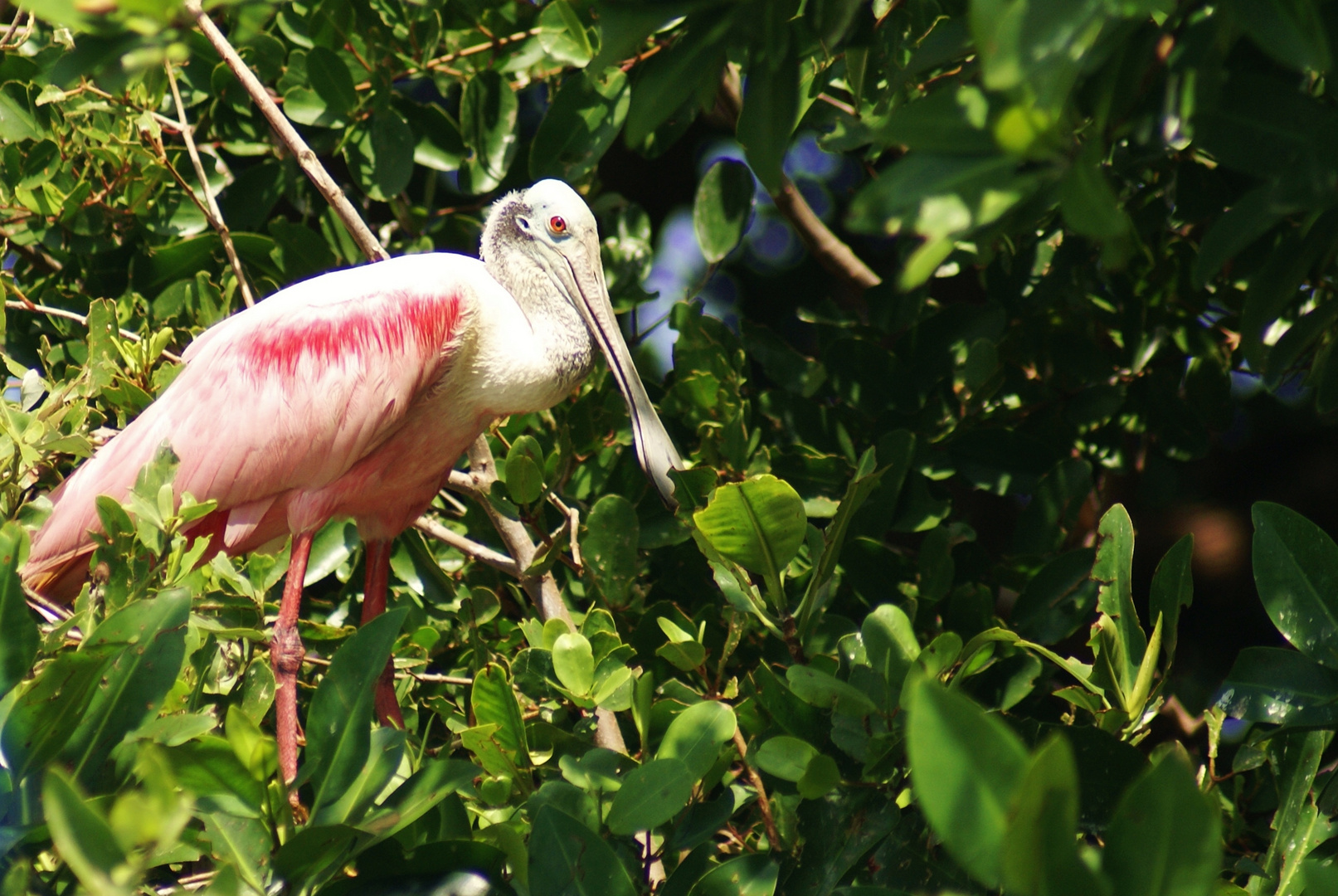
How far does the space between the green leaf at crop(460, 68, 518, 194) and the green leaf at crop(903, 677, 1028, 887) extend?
3.00 meters

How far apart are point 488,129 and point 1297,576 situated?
8.65 ft

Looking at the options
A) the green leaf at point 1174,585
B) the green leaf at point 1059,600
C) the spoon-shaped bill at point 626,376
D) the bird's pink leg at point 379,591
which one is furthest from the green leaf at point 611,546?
the green leaf at point 1174,585

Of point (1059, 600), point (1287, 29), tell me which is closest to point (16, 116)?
point (1059, 600)

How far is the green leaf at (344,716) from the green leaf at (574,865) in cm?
29

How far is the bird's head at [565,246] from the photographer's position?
12.8 ft

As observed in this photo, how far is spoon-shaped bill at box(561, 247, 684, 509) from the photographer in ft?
11.1

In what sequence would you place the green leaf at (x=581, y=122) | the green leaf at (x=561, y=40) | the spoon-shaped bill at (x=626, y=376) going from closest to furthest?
the spoon-shaped bill at (x=626, y=376) → the green leaf at (x=561, y=40) → the green leaf at (x=581, y=122)

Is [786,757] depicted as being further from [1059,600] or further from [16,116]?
[16,116]

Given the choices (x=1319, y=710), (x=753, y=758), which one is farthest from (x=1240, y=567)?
(x=753, y=758)

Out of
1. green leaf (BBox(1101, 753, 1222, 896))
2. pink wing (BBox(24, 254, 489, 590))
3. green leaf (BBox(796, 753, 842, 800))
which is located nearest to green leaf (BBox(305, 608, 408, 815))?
green leaf (BBox(796, 753, 842, 800))

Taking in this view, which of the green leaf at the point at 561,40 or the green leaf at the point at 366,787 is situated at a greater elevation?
the green leaf at the point at 561,40

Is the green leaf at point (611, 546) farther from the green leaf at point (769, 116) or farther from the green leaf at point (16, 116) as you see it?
the green leaf at point (16, 116)

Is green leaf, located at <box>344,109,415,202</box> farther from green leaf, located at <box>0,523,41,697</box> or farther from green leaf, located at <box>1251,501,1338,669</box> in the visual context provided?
green leaf, located at <box>1251,501,1338,669</box>

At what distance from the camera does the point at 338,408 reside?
3.62 meters
